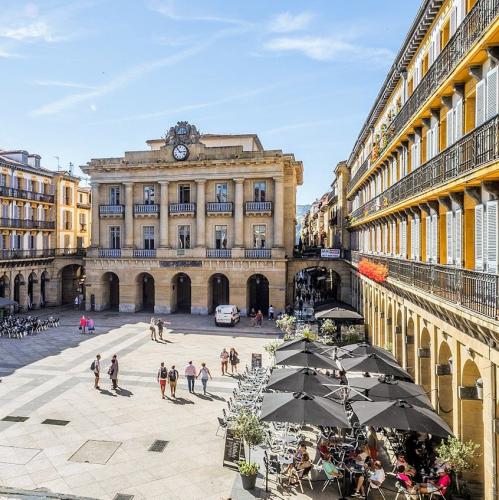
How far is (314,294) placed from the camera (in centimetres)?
5800

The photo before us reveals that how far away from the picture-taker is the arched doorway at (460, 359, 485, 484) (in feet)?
37.5

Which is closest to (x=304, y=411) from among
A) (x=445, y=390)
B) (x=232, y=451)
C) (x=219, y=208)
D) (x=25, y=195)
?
(x=232, y=451)

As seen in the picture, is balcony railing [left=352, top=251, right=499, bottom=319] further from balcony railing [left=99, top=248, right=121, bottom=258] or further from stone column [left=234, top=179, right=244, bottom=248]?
balcony railing [left=99, top=248, right=121, bottom=258]

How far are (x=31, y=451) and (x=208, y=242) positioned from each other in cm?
2963

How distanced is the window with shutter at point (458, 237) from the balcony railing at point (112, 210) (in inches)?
1441

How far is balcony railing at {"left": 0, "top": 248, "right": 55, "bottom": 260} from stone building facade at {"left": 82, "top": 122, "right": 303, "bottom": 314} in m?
6.20

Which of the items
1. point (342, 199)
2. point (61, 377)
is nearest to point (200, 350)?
point (61, 377)

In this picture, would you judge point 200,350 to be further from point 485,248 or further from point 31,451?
point 485,248

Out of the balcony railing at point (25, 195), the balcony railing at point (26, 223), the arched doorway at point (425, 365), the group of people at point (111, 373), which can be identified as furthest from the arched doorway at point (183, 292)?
the arched doorway at point (425, 365)

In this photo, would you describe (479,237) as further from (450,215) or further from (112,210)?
(112,210)

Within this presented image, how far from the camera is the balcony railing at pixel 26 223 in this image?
42.0 meters

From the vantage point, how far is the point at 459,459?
10.5 metres

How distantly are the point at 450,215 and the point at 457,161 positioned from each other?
7.78 feet

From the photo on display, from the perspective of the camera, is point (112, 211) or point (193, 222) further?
point (112, 211)
